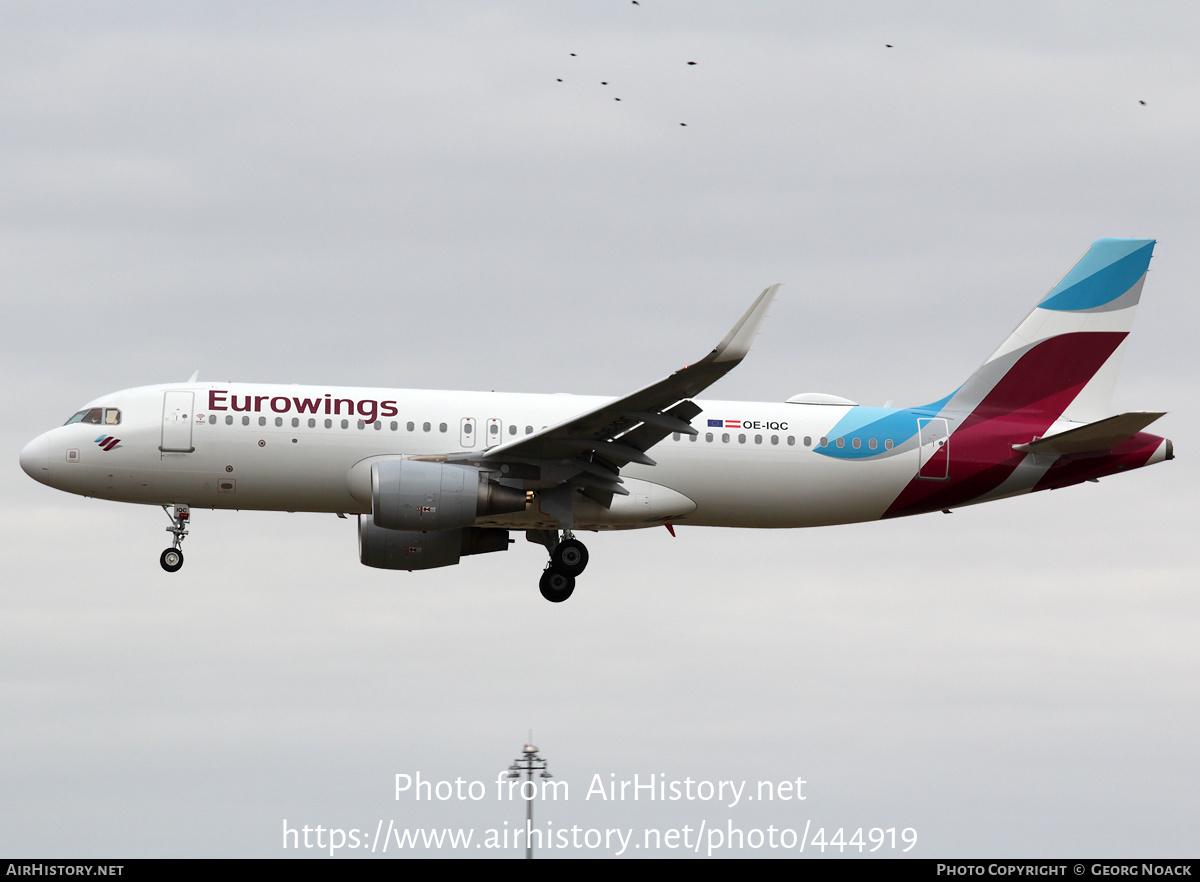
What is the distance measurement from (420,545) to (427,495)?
172 inches

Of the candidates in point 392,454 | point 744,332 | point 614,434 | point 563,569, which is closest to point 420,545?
point 392,454

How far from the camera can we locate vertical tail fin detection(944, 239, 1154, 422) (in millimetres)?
42688

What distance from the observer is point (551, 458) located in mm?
38312

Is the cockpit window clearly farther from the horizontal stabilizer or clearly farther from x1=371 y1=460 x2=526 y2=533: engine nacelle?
the horizontal stabilizer

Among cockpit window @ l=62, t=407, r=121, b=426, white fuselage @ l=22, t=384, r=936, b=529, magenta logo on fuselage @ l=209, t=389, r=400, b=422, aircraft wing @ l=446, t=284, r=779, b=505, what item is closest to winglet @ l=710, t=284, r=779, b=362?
aircraft wing @ l=446, t=284, r=779, b=505

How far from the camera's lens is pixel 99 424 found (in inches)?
1563

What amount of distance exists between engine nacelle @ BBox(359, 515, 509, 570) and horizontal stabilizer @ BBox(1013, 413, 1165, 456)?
13.5 metres

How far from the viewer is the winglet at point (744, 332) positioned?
3312cm

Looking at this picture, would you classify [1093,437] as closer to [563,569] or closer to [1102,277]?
[1102,277]

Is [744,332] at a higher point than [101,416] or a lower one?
lower

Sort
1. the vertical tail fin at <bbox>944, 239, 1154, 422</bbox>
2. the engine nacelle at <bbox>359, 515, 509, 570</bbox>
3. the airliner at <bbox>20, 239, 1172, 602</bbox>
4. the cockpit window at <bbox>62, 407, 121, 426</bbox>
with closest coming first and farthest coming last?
the airliner at <bbox>20, 239, 1172, 602</bbox> < the cockpit window at <bbox>62, 407, 121, 426</bbox> < the engine nacelle at <bbox>359, 515, 509, 570</bbox> < the vertical tail fin at <bbox>944, 239, 1154, 422</bbox>

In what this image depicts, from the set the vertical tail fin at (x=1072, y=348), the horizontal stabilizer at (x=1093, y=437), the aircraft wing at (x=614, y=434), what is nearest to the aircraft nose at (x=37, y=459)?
the aircraft wing at (x=614, y=434)
